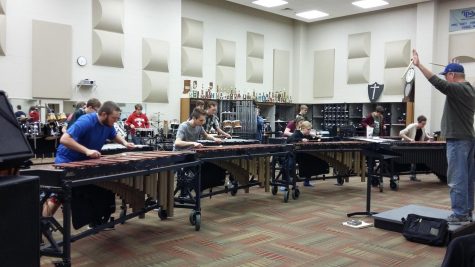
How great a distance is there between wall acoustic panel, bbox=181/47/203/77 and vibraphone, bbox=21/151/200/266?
7697 mm

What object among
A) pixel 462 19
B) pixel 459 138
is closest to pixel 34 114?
pixel 459 138

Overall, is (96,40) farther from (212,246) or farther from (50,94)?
(212,246)

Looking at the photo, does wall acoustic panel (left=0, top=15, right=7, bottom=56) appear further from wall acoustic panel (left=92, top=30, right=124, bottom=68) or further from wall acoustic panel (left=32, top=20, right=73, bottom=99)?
wall acoustic panel (left=92, top=30, right=124, bottom=68)

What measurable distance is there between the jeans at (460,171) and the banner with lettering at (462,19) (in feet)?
29.1

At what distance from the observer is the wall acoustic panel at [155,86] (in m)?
11.3

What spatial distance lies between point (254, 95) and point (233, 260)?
34.3ft

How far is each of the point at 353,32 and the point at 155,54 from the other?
23.0 feet

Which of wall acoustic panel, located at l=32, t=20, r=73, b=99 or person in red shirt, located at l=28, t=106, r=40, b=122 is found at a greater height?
wall acoustic panel, located at l=32, t=20, r=73, b=99

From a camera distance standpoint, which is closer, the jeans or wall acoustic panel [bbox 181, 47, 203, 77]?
the jeans

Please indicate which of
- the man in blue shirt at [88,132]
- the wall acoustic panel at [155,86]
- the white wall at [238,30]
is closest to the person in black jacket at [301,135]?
the man in blue shirt at [88,132]

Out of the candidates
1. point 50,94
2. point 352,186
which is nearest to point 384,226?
point 352,186

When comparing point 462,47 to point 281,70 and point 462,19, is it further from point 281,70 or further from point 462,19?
point 281,70

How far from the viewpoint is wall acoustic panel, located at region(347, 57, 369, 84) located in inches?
555

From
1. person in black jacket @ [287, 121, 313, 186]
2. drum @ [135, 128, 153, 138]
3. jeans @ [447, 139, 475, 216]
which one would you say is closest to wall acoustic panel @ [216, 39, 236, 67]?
drum @ [135, 128, 153, 138]
